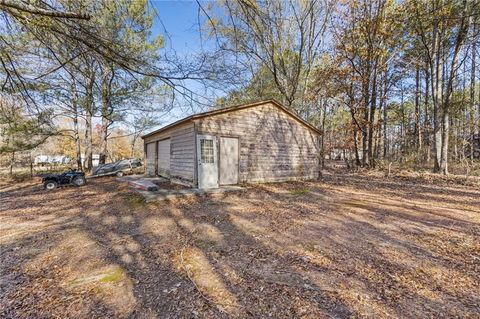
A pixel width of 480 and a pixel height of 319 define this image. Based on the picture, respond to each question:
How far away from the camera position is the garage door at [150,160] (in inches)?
469

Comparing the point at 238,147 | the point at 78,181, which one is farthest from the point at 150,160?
the point at 238,147

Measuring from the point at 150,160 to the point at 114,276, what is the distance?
10.3m

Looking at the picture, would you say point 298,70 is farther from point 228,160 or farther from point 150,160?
point 150,160

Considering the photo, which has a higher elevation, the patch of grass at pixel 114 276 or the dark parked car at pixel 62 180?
the dark parked car at pixel 62 180

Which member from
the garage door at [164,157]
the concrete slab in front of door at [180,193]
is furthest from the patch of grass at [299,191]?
the garage door at [164,157]

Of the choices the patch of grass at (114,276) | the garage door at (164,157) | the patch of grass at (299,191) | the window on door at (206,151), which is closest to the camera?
the patch of grass at (114,276)

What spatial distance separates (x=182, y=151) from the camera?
8.66 m

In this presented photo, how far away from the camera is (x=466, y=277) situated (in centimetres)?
254

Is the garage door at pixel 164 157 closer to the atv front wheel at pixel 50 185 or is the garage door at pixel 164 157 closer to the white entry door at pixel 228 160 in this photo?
the white entry door at pixel 228 160

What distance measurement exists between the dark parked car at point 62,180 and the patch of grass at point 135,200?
13.4ft

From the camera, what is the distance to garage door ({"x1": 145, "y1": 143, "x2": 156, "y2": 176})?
1191 cm

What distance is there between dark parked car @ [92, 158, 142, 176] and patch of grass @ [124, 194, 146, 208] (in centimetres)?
635

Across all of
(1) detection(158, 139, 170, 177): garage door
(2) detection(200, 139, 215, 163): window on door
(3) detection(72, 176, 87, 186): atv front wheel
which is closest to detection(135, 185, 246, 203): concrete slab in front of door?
(2) detection(200, 139, 215, 163): window on door

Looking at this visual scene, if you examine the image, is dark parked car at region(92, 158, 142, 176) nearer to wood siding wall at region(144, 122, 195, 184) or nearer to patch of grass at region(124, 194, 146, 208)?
wood siding wall at region(144, 122, 195, 184)
